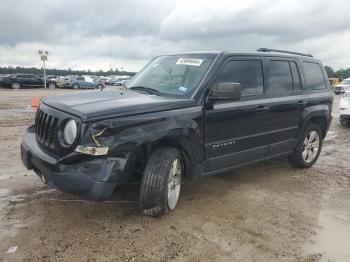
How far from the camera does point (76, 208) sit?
437 centimetres

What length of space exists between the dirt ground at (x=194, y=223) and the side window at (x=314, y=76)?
1.61m

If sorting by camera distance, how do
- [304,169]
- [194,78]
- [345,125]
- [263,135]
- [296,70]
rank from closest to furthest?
1. [194,78]
2. [263,135]
3. [296,70]
4. [304,169]
5. [345,125]

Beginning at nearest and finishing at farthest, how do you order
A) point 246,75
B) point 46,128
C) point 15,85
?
point 46,128 → point 246,75 → point 15,85

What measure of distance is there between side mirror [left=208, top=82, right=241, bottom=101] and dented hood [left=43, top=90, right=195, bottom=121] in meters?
0.32

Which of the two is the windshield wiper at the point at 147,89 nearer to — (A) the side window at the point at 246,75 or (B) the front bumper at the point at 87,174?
(A) the side window at the point at 246,75

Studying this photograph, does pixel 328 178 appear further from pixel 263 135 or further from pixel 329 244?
pixel 329 244

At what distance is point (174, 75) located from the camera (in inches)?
191

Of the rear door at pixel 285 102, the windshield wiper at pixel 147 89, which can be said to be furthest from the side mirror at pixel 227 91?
the rear door at pixel 285 102

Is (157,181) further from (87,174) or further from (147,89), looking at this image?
(147,89)

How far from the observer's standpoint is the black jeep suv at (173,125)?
3.58m

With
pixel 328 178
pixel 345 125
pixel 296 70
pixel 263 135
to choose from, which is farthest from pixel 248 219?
pixel 345 125

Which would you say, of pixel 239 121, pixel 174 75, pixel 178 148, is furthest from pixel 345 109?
pixel 178 148

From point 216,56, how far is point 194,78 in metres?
0.43

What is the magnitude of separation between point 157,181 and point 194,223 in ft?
2.15
